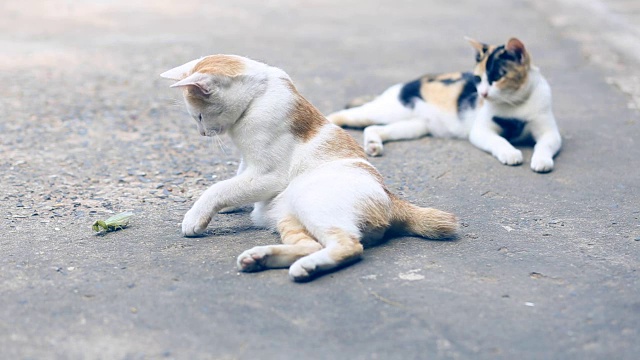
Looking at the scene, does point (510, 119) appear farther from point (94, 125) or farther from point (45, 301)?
point (45, 301)

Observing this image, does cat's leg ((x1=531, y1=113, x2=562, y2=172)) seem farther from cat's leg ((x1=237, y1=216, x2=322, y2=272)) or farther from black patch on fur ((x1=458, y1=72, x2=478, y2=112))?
cat's leg ((x1=237, y1=216, x2=322, y2=272))

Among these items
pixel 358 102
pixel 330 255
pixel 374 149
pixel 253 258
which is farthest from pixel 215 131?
pixel 358 102

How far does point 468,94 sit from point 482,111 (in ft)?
0.99

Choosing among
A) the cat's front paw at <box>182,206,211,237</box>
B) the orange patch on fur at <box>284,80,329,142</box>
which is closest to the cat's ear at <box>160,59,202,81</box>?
the orange patch on fur at <box>284,80,329,142</box>

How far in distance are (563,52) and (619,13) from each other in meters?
2.37

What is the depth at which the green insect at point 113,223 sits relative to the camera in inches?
149

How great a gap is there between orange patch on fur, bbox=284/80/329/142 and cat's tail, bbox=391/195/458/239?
0.49 m

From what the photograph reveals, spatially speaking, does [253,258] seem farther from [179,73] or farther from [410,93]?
[410,93]

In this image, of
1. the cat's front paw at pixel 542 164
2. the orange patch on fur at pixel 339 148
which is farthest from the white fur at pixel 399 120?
the orange patch on fur at pixel 339 148

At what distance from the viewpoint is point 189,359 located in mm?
2617

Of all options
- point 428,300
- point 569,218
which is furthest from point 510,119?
point 428,300

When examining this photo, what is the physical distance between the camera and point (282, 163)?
3.65 meters

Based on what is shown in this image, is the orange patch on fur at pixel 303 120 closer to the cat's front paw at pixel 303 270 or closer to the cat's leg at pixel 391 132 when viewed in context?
the cat's front paw at pixel 303 270

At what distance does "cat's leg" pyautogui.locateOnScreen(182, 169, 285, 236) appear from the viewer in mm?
3631
